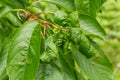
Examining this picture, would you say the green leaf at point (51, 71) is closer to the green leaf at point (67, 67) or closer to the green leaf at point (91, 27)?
the green leaf at point (67, 67)

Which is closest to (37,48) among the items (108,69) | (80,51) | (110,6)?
(80,51)

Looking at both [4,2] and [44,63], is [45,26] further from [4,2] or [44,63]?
[4,2]

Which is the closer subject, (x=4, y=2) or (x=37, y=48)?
(x=37, y=48)

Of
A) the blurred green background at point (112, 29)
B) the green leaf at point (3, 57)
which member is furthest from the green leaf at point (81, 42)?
the blurred green background at point (112, 29)

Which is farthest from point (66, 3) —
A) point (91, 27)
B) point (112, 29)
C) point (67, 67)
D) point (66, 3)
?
point (112, 29)

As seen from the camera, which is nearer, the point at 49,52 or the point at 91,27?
the point at 49,52

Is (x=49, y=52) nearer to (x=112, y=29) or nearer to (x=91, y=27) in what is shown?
(x=91, y=27)
